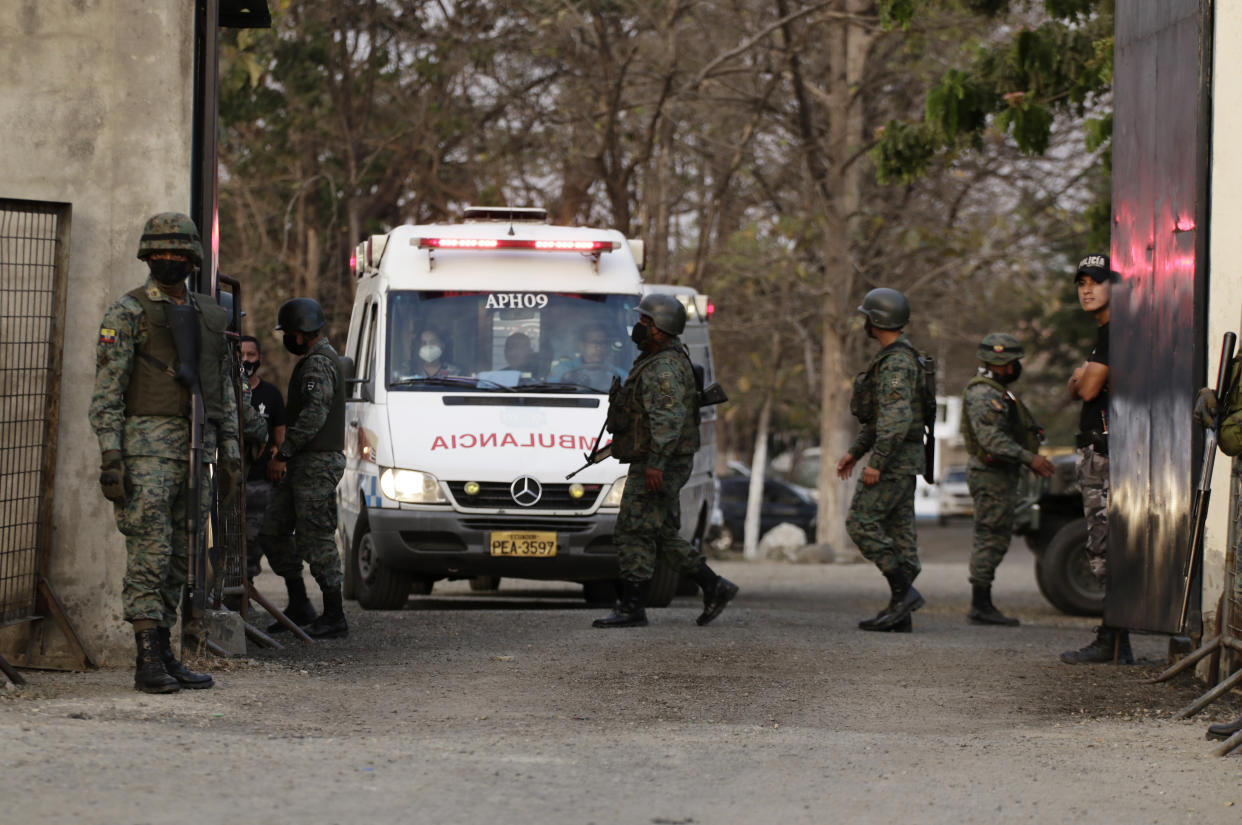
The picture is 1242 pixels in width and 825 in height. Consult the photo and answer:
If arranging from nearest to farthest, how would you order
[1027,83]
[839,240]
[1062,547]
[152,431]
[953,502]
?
[152,431]
[1027,83]
[1062,547]
[839,240]
[953,502]

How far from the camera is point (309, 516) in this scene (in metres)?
9.19

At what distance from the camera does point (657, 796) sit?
5.27 metres

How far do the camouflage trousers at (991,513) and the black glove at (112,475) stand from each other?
656cm

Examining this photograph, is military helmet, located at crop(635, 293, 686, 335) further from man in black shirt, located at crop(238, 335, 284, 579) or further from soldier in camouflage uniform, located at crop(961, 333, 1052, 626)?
soldier in camouflage uniform, located at crop(961, 333, 1052, 626)

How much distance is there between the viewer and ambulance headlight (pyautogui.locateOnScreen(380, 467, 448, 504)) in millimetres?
10641

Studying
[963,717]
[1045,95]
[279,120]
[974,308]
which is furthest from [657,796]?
[974,308]

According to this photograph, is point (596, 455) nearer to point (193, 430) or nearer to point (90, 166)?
point (193, 430)

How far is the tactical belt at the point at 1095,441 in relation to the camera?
914 cm

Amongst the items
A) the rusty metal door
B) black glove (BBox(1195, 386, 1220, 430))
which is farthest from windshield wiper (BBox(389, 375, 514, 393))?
black glove (BBox(1195, 386, 1220, 430))

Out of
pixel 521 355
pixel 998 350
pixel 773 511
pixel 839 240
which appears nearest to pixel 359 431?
pixel 521 355

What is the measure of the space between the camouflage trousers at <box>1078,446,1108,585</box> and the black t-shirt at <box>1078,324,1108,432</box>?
0.13 m

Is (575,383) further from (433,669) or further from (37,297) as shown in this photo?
(37,297)

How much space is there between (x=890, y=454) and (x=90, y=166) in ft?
16.1

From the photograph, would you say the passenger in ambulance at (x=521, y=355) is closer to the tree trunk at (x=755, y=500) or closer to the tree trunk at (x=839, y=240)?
the tree trunk at (x=839, y=240)
